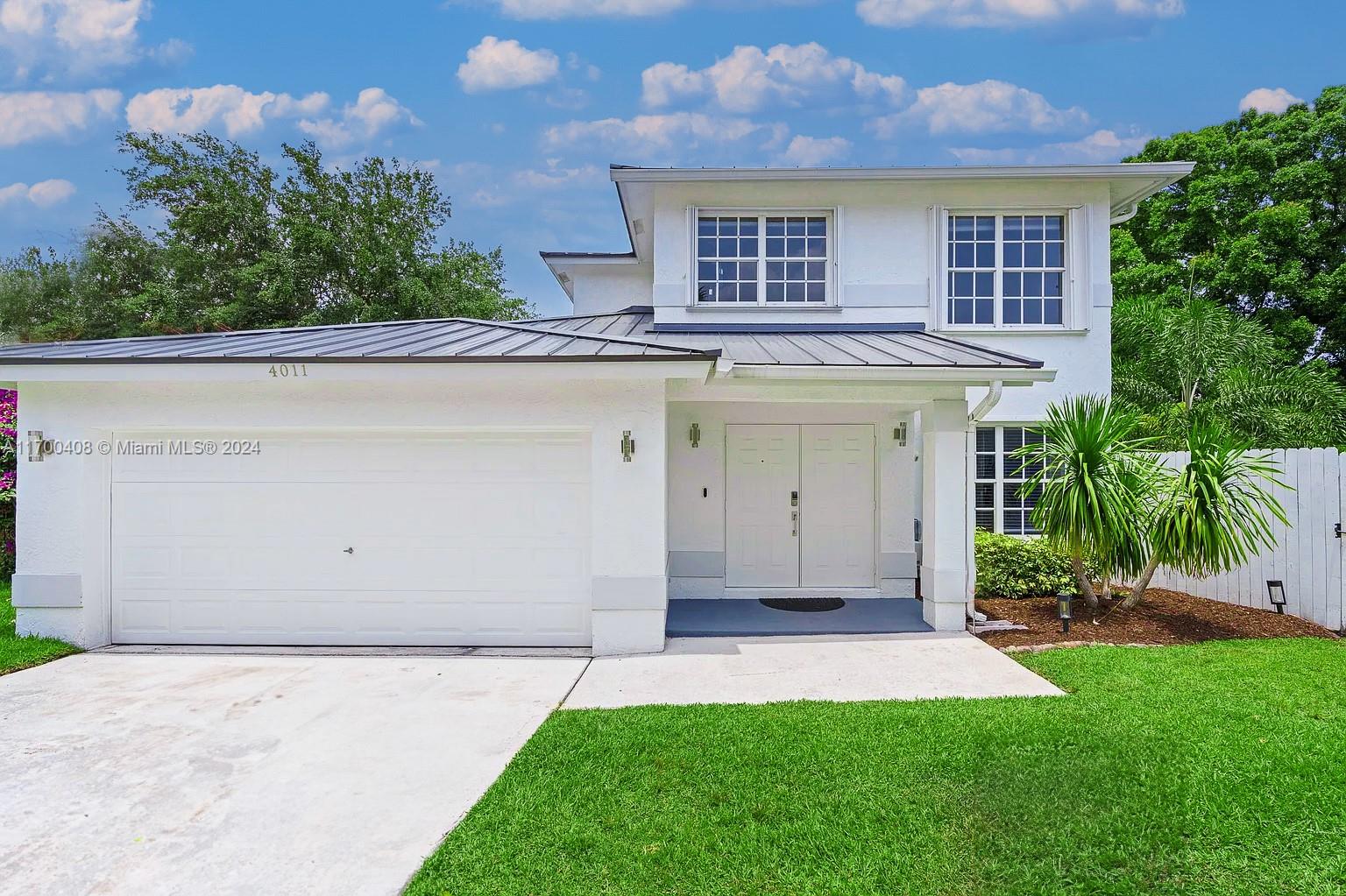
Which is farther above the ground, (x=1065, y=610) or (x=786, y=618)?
(x=1065, y=610)

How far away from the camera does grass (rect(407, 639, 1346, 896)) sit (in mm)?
3195

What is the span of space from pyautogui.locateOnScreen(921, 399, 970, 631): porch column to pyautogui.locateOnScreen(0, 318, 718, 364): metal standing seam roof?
2890 mm

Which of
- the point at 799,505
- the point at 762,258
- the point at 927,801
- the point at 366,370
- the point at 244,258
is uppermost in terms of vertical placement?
the point at 244,258

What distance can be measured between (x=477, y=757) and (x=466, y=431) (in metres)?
3.63

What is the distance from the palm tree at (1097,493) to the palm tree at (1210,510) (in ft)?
0.75

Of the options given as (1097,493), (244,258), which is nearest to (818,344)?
(1097,493)

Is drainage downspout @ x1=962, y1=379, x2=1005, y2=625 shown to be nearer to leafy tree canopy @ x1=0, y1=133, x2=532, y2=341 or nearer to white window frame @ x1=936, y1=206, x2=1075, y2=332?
white window frame @ x1=936, y1=206, x2=1075, y2=332

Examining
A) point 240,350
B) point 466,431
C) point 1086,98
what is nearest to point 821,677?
point 466,431

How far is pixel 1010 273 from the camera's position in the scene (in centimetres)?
1090

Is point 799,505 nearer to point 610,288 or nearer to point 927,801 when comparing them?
point 927,801

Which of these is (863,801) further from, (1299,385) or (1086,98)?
(1086,98)

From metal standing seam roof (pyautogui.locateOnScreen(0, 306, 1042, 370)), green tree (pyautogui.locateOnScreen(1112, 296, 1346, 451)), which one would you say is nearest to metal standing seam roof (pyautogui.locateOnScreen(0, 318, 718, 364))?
metal standing seam roof (pyautogui.locateOnScreen(0, 306, 1042, 370))

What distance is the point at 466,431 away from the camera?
24.0 feet

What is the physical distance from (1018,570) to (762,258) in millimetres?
5856
